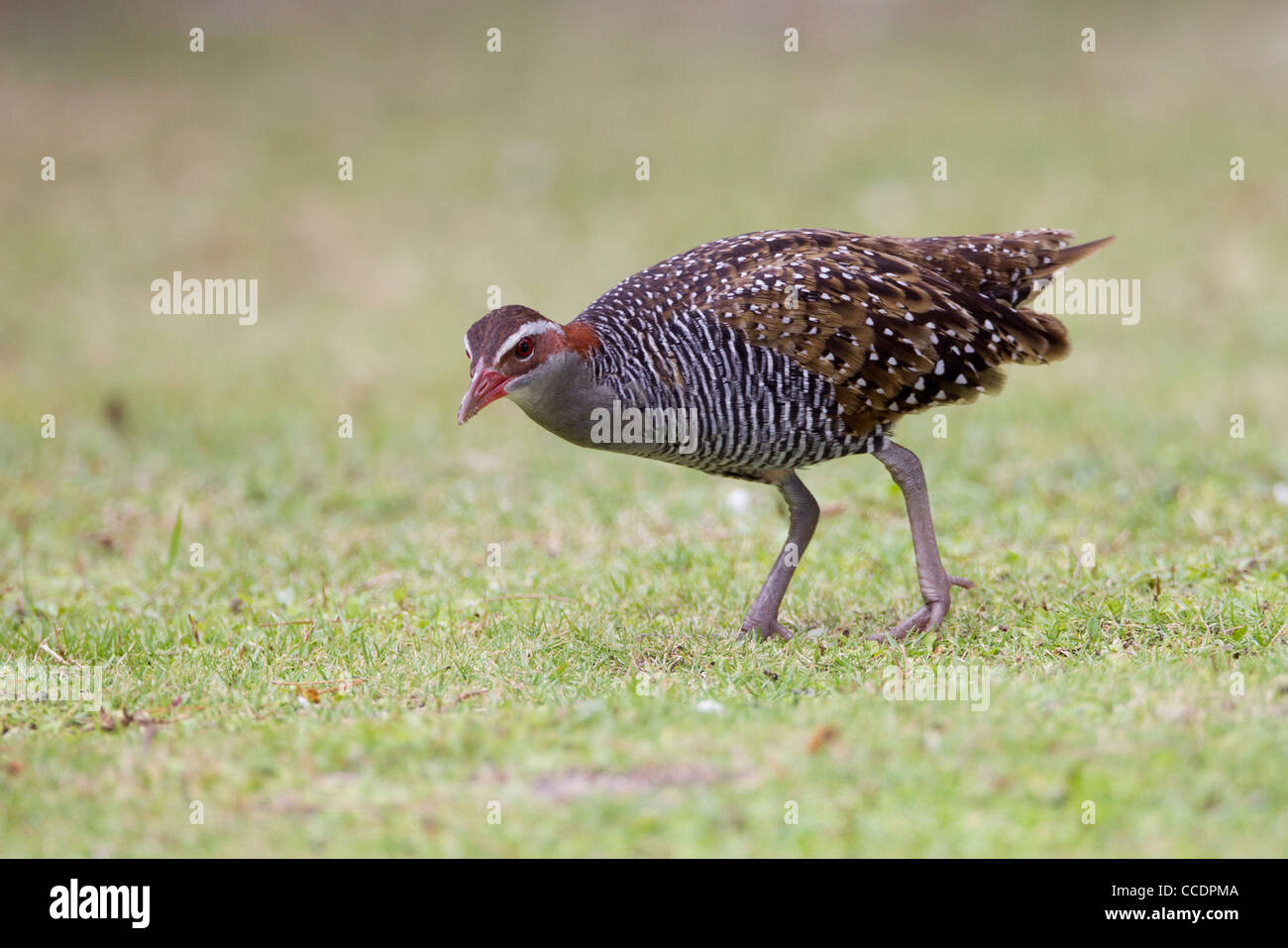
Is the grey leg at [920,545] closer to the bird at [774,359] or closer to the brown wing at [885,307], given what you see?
the bird at [774,359]

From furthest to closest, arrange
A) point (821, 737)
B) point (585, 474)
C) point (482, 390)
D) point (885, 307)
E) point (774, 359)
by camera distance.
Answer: point (585, 474), point (885, 307), point (774, 359), point (482, 390), point (821, 737)

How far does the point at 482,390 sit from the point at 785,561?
158 centimetres

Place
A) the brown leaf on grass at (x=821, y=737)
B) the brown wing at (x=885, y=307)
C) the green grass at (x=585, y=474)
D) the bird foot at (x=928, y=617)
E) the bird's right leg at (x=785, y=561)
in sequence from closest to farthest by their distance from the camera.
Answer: the green grass at (x=585, y=474), the brown leaf on grass at (x=821, y=737), the brown wing at (x=885, y=307), the bird foot at (x=928, y=617), the bird's right leg at (x=785, y=561)

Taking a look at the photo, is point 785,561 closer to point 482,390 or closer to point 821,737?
point 482,390

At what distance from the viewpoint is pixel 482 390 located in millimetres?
5594

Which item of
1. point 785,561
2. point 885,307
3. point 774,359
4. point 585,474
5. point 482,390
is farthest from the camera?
point 585,474

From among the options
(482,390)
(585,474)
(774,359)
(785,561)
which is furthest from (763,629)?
(585,474)

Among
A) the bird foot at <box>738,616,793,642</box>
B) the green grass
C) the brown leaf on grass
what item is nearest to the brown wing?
the bird foot at <box>738,616,793,642</box>

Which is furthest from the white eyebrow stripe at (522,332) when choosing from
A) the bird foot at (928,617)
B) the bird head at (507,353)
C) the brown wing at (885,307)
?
the bird foot at (928,617)

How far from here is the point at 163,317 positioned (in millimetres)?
13602

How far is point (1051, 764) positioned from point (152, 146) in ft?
47.5

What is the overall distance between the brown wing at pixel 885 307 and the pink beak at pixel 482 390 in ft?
3.10

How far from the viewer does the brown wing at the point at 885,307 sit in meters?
5.98

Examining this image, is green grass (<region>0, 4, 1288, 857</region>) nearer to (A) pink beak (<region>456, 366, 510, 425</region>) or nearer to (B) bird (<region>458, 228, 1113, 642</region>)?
(B) bird (<region>458, 228, 1113, 642</region>)
